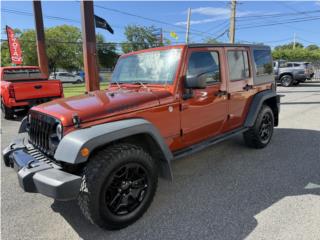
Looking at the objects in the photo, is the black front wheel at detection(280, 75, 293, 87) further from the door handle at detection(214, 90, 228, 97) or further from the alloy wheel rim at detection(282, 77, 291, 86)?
the door handle at detection(214, 90, 228, 97)

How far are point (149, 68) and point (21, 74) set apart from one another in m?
8.13

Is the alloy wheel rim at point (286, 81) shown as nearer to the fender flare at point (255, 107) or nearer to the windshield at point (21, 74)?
the fender flare at point (255, 107)

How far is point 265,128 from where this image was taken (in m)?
5.05

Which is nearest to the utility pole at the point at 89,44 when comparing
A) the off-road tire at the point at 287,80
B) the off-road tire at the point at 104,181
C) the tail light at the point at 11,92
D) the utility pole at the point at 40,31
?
the tail light at the point at 11,92

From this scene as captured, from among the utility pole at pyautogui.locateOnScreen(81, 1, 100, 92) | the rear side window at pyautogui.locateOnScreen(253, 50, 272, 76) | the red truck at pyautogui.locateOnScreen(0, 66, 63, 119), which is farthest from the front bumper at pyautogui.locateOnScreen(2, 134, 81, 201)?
the utility pole at pyautogui.locateOnScreen(81, 1, 100, 92)

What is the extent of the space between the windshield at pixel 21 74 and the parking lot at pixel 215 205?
242 inches

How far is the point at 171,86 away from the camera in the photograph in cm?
326

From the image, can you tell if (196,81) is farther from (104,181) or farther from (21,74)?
(21,74)

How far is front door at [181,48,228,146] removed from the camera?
3.46 meters

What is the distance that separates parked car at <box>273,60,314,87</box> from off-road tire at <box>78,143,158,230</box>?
1796cm

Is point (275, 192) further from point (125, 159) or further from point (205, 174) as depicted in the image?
point (125, 159)

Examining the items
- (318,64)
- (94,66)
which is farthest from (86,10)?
(318,64)

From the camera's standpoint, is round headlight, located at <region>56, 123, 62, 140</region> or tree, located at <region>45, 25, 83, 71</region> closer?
round headlight, located at <region>56, 123, 62, 140</region>

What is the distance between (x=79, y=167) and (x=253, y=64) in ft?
11.6
